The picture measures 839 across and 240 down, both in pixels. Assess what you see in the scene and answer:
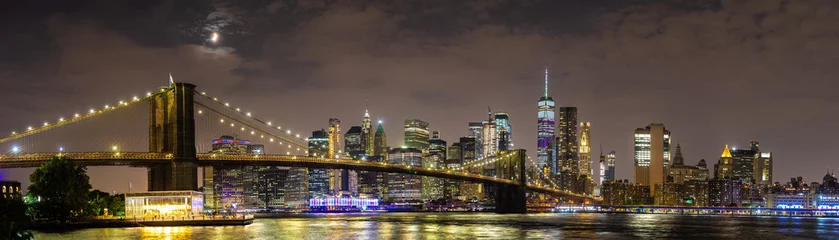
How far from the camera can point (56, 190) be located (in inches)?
2744

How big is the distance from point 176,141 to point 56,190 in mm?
11208

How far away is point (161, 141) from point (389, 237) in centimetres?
2871

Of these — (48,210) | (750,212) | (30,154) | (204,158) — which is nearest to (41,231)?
(48,210)

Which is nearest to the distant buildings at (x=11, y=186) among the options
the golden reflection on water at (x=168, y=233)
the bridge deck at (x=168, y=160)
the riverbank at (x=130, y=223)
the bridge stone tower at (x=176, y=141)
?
the bridge deck at (x=168, y=160)

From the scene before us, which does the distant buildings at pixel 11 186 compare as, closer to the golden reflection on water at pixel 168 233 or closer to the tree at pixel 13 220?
the golden reflection on water at pixel 168 233

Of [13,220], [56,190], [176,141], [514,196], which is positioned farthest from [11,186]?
[13,220]

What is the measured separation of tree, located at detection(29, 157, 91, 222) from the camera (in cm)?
6962

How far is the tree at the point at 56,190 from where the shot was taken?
69625 millimetres

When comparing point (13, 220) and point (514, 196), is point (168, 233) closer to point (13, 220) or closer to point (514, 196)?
point (13, 220)

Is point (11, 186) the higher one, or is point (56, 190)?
point (56, 190)

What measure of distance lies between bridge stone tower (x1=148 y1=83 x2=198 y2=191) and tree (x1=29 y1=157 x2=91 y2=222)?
803 centimetres

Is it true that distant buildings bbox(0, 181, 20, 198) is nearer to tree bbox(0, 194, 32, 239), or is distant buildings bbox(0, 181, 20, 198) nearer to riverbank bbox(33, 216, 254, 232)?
riverbank bbox(33, 216, 254, 232)

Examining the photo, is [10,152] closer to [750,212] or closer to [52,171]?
[52,171]

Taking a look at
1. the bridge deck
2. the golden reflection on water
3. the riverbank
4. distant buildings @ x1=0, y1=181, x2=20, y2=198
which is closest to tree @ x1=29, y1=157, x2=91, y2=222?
the riverbank
